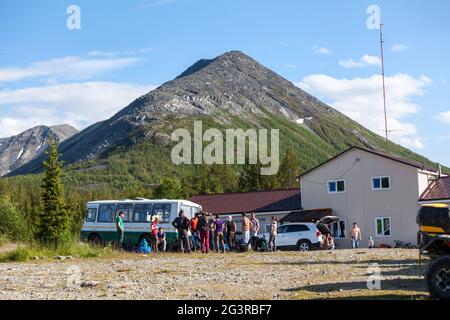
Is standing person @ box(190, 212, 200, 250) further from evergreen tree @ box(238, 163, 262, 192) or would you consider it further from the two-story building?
evergreen tree @ box(238, 163, 262, 192)

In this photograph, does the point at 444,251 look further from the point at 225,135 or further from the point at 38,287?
the point at 225,135

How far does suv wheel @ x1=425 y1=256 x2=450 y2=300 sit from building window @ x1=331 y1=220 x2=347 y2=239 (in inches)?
1440

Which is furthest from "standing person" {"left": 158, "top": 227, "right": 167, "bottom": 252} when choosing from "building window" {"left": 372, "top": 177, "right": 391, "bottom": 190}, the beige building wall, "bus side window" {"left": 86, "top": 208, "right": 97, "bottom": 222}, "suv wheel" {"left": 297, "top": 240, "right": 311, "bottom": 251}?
"building window" {"left": 372, "top": 177, "right": 391, "bottom": 190}

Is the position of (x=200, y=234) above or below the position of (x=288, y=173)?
below

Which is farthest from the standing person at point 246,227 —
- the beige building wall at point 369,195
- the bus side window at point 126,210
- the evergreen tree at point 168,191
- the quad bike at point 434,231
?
the evergreen tree at point 168,191

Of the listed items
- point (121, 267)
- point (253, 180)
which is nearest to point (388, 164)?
point (121, 267)

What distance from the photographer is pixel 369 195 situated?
4856 centimetres

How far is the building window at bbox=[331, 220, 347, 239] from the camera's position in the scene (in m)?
48.9

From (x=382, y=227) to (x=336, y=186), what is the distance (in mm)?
4593

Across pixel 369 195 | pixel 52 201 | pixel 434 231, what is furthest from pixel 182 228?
pixel 52 201

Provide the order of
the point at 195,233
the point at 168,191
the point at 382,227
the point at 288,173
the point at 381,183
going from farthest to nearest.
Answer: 1. the point at 168,191
2. the point at 288,173
3. the point at 381,183
4. the point at 382,227
5. the point at 195,233

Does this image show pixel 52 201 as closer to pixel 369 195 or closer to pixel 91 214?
pixel 91 214
